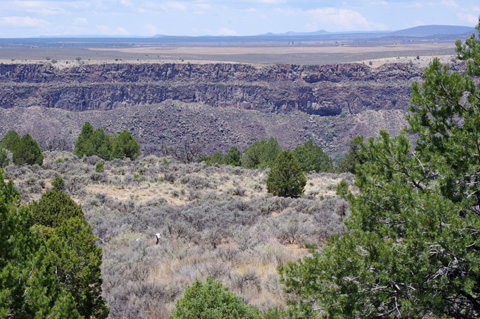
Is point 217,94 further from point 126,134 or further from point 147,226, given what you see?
point 147,226

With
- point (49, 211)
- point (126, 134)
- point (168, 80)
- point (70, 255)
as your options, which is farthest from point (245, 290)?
point (168, 80)

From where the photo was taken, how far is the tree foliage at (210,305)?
17.2 feet

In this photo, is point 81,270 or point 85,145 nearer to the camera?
point 81,270

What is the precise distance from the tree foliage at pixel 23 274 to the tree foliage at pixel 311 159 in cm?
2661

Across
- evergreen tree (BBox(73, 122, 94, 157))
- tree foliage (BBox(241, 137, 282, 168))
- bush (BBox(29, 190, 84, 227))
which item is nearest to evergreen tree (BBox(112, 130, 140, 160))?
evergreen tree (BBox(73, 122, 94, 157))

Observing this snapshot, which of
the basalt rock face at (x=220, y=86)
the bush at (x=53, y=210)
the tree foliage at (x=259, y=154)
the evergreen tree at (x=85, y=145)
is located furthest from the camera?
the basalt rock face at (x=220, y=86)

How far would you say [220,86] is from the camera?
111 m

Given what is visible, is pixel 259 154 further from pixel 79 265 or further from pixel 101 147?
pixel 79 265

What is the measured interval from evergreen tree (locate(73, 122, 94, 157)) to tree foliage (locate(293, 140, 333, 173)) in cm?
1482

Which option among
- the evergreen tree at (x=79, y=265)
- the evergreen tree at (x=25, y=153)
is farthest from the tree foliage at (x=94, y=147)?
the evergreen tree at (x=79, y=265)

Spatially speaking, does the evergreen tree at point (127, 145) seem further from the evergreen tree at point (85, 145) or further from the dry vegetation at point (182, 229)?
the dry vegetation at point (182, 229)

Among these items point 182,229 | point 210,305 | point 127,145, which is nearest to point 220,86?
point 127,145

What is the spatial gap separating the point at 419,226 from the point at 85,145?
30.7 m

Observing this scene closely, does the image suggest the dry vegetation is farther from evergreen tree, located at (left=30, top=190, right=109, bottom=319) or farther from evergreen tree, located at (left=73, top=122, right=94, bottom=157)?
evergreen tree, located at (left=73, top=122, right=94, bottom=157)
